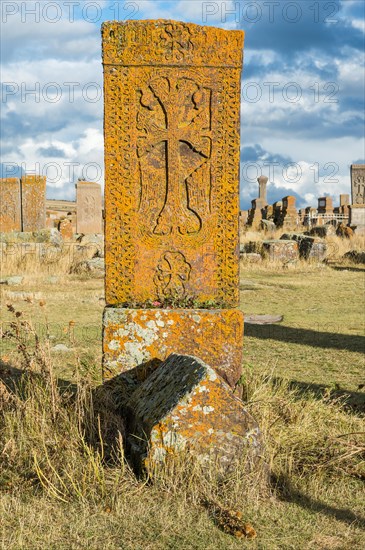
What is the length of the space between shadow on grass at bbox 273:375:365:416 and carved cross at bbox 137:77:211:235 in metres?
1.56

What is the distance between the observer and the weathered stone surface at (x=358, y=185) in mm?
28875

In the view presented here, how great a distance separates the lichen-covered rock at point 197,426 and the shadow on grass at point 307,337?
163 inches

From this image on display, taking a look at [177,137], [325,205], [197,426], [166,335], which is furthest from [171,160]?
[325,205]

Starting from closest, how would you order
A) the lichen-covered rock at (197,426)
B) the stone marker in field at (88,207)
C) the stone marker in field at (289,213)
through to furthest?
the lichen-covered rock at (197,426) < the stone marker in field at (88,207) < the stone marker in field at (289,213)

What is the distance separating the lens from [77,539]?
2850 millimetres

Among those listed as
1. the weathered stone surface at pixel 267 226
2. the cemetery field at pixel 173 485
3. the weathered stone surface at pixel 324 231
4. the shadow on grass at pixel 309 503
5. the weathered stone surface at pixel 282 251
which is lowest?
the shadow on grass at pixel 309 503

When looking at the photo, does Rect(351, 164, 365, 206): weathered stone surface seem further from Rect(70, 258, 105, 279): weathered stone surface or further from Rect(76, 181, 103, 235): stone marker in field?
Rect(70, 258, 105, 279): weathered stone surface

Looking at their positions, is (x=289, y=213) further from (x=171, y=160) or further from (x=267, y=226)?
(x=171, y=160)

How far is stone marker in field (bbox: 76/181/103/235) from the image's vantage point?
74.5ft

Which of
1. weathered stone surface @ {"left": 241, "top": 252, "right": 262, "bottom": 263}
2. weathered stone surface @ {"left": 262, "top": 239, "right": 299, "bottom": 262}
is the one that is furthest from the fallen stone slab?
weathered stone surface @ {"left": 262, "top": 239, "right": 299, "bottom": 262}

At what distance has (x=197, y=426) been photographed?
132 inches

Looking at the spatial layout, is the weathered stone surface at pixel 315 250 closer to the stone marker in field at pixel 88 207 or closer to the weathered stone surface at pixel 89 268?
the weathered stone surface at pixel 89 268

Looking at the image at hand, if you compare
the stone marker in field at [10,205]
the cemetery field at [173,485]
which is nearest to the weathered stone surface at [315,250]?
the stone marker in field at [10,205]

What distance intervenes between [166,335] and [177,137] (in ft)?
4.33
